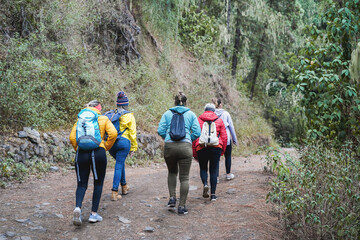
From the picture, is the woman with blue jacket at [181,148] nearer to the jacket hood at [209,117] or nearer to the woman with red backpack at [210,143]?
the woman with red backpack at [210,143]

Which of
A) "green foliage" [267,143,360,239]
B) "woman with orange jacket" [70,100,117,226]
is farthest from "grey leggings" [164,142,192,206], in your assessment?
"green foliage" [267,143,360,239]

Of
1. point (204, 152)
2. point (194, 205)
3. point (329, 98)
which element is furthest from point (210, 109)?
point (329, 98)

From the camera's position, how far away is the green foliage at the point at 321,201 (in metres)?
4.62

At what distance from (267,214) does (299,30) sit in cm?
2250

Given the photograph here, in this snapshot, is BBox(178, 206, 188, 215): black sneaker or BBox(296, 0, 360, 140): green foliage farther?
BBox(296, 0, 360, 140): green foliage

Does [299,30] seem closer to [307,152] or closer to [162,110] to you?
[162,110]

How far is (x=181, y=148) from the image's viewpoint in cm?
580

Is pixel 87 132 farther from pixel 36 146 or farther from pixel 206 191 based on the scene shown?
pixel 36 146

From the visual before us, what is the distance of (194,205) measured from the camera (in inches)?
261

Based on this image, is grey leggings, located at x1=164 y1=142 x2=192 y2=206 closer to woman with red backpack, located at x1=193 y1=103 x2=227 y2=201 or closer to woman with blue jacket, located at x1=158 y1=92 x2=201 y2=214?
woman with blue jacket, located at x1=158 y1=92 x2=201 y2=214

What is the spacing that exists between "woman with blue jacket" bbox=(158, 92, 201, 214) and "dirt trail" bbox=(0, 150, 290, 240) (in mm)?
525

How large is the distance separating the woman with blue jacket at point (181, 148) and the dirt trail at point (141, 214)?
1.72 feet

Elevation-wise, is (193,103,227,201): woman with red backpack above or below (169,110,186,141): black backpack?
below

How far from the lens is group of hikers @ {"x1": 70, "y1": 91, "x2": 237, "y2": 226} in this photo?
5.18 m
